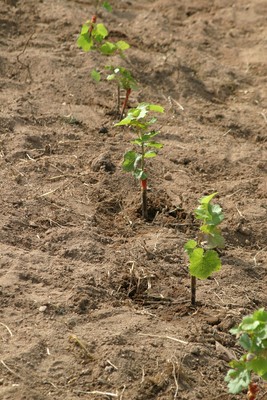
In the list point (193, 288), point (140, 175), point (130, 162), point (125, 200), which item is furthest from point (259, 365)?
point (125, 200)

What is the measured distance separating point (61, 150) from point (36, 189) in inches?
19.2

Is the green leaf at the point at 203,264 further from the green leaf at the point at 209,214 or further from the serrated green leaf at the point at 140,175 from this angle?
the serrated green leaf at the point at 140,175

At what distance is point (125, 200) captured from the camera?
479cm

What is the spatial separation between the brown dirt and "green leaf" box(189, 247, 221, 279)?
257 millimetres

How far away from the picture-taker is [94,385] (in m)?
3.49

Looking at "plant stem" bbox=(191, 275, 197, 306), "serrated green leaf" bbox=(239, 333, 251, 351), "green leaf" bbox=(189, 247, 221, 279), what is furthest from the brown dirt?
"serrated green leaf" bbox=(239, 333, 251, 351)

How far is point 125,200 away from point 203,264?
1083 mm

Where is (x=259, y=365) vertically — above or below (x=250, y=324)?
below

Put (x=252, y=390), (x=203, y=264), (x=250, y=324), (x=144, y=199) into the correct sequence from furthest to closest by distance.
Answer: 1. (x=144, y=199)
2. (x=203, y=264)
3. (x=252, y=390)
4. (x=250, y=324)

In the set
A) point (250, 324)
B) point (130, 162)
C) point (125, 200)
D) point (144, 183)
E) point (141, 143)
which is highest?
point (250, 324)

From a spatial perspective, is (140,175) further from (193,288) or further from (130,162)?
(193,288)

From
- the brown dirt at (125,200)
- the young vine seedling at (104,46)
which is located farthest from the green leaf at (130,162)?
the young vine seedling at (104,46)

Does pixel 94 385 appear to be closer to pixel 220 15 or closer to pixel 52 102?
pixel 52 102

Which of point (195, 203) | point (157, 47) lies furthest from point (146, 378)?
point (157, 47)
